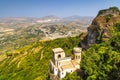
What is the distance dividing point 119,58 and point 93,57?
7941mm

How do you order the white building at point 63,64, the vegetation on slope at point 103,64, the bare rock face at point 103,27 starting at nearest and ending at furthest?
the vegetation on slope at point 103,64 < the white building at point 63,64 < the bare rock face at point 103,27

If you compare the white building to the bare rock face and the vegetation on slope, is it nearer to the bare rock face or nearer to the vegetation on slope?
the vegetation on slope

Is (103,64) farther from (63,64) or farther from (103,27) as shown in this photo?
(103,27)

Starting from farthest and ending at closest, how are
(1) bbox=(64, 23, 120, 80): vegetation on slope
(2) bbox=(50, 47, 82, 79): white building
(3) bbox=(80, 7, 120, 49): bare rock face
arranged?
(3) bbox=(80, 7, 120, 49): bare rock face → (2) bbox=(50, 47, 82, 79): white building → (1) bbox=(64, 23, 120, 80): vegetation on slope

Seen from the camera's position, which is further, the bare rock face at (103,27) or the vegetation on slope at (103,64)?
the bare rock face at (103,27)

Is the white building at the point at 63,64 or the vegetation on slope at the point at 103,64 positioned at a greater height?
the vegetation on slope at the point at 103,64

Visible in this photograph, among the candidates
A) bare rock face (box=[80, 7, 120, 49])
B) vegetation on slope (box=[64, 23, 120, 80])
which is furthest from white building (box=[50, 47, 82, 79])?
bare rock face (box=[80, 7, 120, 49])

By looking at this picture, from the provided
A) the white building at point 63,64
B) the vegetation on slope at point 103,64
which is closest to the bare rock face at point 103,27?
the white building at point 63,64

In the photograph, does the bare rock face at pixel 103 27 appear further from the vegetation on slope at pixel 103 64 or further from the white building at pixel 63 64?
the vegetation on slope at pixel 103 64

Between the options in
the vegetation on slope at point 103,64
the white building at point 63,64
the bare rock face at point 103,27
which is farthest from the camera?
the bare rock face at point 103,27

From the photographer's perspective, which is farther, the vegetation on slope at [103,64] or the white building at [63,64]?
the white building at [63,64]

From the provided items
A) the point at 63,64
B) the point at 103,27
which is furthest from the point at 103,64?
the point at 103,27

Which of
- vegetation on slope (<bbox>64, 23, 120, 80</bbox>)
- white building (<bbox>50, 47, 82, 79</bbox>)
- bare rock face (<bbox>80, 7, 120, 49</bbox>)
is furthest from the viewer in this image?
bare rock face (<bbox>80, 7, 120, 49</bbox>)

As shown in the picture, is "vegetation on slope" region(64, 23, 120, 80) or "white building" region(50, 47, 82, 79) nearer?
"vegetation on slope" region(64, 23, 120, 80)
